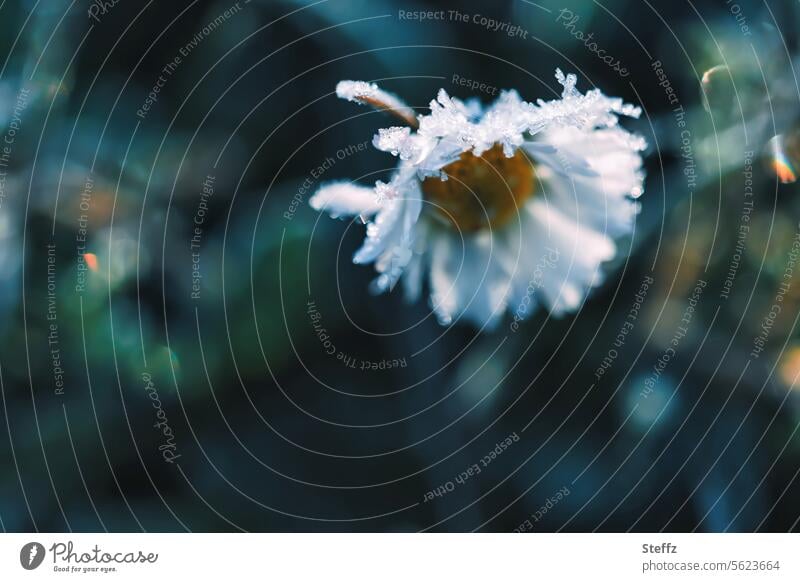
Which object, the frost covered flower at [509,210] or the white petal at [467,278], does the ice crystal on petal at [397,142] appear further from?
the white petal at [467,278]

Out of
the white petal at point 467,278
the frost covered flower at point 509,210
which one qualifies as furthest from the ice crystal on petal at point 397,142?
the white petal at point 467,278

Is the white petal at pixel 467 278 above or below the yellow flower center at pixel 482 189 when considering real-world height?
below

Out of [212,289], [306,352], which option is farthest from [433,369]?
[212,289]

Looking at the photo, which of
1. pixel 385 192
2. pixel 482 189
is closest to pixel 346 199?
pixel 385 192

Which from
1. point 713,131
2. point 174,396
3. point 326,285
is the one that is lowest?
point 174,396

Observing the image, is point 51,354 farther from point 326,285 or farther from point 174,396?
point 326,285

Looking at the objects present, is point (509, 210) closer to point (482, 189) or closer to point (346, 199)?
point (482, 189)

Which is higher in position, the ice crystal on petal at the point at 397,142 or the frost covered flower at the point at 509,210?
the ice crystal on petal at the point at 397,142

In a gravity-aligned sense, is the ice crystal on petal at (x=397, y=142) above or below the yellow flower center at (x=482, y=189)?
above
